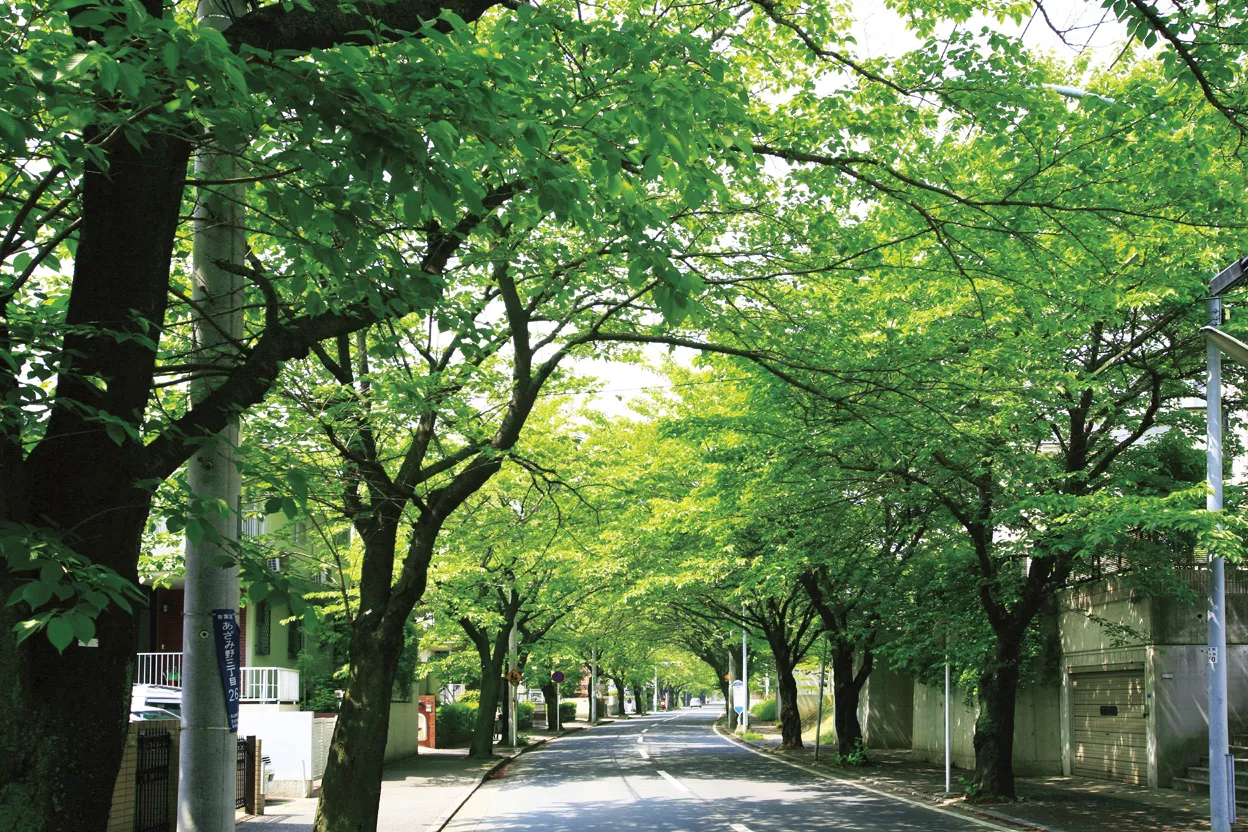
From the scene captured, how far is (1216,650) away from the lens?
13.3 metres

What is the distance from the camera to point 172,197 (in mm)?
5398

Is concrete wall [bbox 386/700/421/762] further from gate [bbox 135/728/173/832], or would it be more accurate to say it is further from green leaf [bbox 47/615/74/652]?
green leaf [bbox 47/615/74/652]

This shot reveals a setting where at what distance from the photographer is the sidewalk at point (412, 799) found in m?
17.4

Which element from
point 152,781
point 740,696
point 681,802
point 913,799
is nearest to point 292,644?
point 681,802

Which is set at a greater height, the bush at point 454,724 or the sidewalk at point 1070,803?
the sidewalk at point 1070,803

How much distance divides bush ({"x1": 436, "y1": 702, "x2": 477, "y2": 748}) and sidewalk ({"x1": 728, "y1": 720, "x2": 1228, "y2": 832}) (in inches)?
798

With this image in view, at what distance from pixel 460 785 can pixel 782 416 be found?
12649 mm

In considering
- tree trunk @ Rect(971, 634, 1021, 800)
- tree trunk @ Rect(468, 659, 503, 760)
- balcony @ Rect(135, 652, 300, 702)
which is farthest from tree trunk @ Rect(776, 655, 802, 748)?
tree trunk @ Rect(971, 634, 1021, 800)

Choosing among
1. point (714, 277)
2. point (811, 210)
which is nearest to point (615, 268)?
point (714, 277)

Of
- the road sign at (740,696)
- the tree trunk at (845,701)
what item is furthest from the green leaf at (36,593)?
the road sign at (740,696)

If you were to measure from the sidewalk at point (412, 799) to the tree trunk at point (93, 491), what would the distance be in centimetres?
1294

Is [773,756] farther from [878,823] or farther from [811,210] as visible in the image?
[811,210]

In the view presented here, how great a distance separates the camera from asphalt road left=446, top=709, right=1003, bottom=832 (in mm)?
16922

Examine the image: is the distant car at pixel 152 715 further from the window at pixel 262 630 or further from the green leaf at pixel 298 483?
the window at pixel 262 630
